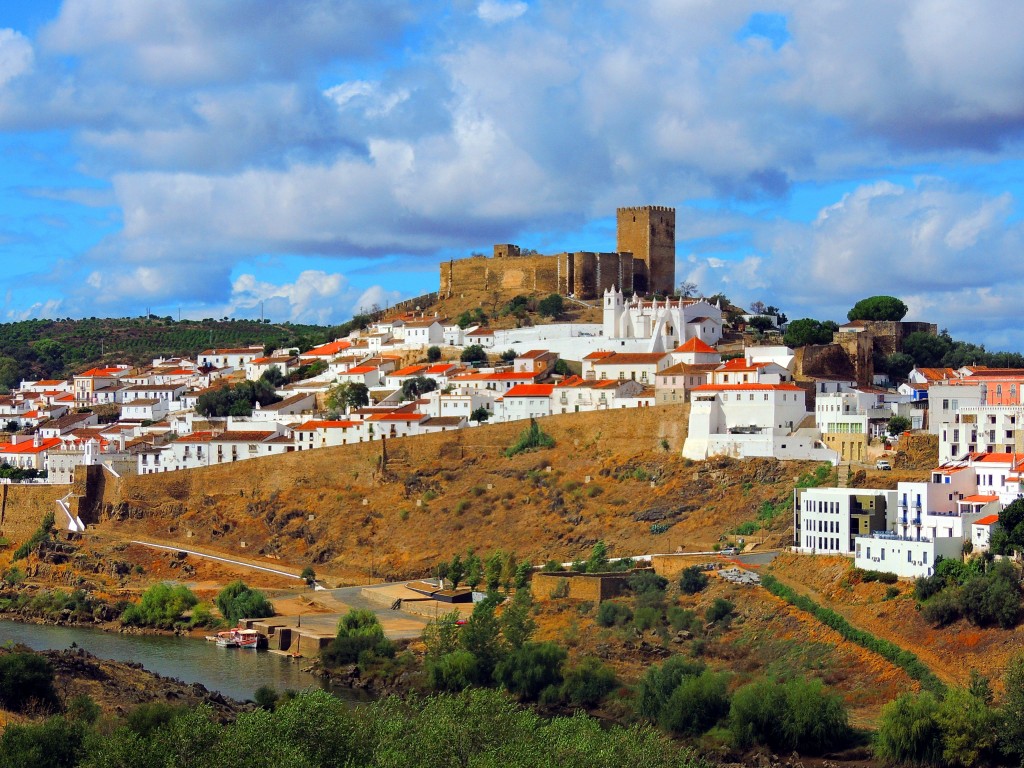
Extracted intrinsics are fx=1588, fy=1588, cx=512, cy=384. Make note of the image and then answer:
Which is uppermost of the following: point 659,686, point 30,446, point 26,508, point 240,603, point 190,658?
point 30,446

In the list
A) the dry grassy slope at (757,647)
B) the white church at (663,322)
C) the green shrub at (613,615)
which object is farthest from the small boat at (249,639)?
the white church at (663,322)

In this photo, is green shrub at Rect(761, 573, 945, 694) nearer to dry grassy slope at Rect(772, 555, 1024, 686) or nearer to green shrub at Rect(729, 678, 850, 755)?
dry grassy slope at Rect(772, 555, 1024, 686)

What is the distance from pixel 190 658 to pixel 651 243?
116ft

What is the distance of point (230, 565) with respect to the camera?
5019 cm

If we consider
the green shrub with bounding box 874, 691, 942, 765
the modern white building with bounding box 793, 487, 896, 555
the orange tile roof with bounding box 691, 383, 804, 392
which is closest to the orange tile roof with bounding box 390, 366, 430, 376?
the orange tile roof with bounding box 691, 383, 804, 392

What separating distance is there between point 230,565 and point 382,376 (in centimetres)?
1391

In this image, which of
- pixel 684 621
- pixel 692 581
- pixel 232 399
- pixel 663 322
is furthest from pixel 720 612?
pixel 232 399

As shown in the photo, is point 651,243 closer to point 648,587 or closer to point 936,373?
point 936,373

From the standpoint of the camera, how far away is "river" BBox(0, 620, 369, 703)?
36.7 m

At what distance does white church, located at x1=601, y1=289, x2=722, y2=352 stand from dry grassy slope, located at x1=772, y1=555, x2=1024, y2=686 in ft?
62.3

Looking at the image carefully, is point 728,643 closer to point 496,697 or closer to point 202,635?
point 496,697

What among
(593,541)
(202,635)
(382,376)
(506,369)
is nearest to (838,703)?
(593,541)

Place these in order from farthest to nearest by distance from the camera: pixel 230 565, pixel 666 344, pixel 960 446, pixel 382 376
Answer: pixel 382 376 → pixel 666 344 → pixel 230 565 → pixel 960 446

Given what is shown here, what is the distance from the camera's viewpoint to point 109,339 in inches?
3932
